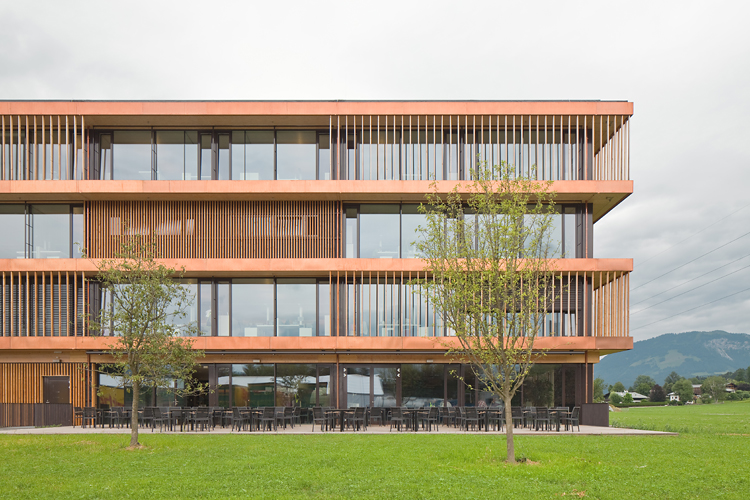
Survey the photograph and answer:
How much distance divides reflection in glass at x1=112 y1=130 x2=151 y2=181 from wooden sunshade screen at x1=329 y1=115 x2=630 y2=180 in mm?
8007

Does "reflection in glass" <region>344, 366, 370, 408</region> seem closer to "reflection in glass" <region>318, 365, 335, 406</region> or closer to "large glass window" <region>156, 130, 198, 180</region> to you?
"reflection in glass" <region>318, 365, 335, 406</region>

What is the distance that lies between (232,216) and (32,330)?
9.34m

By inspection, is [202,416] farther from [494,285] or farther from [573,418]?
[573,418]

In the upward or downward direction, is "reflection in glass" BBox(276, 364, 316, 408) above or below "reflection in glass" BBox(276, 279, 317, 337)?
below

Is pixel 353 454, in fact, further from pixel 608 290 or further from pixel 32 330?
pixel 32 330

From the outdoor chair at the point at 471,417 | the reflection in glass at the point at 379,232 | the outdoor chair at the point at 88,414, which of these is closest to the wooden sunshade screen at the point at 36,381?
the outdoor chair at the point at 88,414

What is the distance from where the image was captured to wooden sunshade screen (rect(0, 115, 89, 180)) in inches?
981

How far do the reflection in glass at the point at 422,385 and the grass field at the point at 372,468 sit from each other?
686cm

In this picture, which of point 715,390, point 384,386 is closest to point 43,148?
point 384,386

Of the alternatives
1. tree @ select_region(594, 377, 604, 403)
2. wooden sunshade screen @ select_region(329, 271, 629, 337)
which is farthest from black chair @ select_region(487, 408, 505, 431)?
tree @ select_region(594, 377, 604, 403)

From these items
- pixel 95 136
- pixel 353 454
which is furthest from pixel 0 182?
pixel 353 454

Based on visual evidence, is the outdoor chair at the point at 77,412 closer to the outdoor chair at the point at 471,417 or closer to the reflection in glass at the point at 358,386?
the reflection in glass at the point at 358,386

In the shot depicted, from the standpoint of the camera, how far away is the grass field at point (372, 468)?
987 cm

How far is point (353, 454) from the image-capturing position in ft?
45.6
